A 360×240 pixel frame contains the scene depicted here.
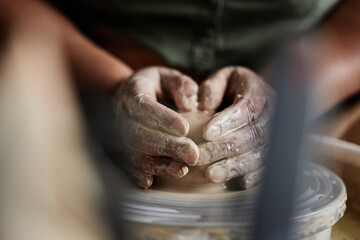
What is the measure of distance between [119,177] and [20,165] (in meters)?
0.29

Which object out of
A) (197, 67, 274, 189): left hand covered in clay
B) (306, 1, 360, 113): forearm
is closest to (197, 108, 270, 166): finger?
(197, 67, 274, 189): left hand covered in clay

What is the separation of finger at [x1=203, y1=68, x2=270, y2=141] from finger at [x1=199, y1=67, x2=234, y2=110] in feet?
0.09

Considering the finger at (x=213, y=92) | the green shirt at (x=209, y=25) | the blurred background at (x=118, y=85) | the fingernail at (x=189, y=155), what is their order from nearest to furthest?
1. the blurred background at (x=118, y=85)
2. the fingernail at (x=189, y=155)
3. the finger at (x=213, y=92)
4. the green shirt at (x=209, y=25)

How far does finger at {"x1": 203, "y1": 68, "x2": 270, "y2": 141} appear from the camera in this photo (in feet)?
2.72

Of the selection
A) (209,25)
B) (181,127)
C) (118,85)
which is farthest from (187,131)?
(209,25)

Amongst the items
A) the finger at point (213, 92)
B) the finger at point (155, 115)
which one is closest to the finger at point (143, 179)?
the finger at point (155, 115)

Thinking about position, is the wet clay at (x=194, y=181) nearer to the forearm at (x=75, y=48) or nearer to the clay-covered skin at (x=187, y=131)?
the clay-covered skin at (x=187, y=131)

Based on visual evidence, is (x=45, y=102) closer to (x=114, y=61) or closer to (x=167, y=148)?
(x=167, y=148)

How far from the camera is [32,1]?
Result: 129 cm

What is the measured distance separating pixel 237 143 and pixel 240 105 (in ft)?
0.29

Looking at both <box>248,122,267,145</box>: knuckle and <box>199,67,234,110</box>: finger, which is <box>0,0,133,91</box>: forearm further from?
<box>248,122,267,145</box>: knuckle

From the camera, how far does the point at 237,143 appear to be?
843mm

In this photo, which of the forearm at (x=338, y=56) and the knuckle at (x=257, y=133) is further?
the forearm at (x=338, y=56)

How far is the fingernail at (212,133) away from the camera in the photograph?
817 mm
